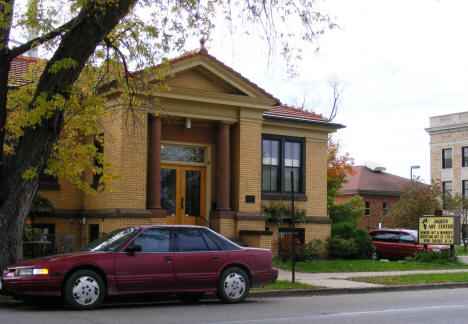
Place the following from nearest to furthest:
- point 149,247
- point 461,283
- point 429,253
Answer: point 149,247 → point 461,283 → point 429,253

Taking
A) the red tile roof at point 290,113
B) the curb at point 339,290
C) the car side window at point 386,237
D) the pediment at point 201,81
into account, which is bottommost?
the curb at point 339,290

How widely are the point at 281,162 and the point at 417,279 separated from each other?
693 centimetres

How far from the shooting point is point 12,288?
10656 millimetres

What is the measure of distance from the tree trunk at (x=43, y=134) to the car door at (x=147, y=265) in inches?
97.7

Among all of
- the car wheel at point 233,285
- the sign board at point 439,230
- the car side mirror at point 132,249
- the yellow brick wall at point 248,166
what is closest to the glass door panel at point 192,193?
the yellow brick wall at point 248,166

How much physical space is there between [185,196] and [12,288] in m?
10.1

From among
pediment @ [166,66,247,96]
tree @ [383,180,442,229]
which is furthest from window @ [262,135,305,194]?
tree @ [383,180,442,229]

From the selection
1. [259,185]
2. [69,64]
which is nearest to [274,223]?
[259,185]

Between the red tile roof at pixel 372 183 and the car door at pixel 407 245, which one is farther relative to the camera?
the red tile roof at pixel 372 183

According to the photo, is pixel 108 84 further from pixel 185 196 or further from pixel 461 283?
pixel 461 283

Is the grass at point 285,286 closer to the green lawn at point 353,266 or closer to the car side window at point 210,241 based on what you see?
the car side window at point 210,241

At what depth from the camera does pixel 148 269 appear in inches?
449

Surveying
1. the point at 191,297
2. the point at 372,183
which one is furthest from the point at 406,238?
the point at 372,183

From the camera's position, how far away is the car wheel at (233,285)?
1209 cm
